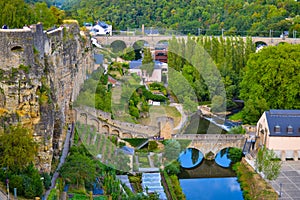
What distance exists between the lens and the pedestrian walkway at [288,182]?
2411 cm

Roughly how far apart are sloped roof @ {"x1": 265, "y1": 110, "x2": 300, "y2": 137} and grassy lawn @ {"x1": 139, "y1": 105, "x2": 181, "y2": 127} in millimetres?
6700

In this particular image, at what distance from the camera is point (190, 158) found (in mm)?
29797

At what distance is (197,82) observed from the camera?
4012cm

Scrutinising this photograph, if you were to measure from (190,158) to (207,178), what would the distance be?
7.91 feet

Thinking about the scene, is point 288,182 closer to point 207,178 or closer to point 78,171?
point 207,178

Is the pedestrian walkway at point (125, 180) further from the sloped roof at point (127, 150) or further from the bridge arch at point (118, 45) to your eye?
the bridge arch at point (118, 45)

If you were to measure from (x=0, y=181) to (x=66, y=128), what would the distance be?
31.4 feet

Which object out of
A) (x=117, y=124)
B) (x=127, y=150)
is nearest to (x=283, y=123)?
Result: (x=127, y=150)

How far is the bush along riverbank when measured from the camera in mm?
23959

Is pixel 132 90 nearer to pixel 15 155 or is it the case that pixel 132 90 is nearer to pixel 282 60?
pixel 282 60

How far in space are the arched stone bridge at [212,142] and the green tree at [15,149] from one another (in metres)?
12.1

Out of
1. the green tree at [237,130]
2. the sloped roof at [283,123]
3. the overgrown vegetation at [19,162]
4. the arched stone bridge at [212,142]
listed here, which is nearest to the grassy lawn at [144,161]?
the arched stone bridge at [212,142]

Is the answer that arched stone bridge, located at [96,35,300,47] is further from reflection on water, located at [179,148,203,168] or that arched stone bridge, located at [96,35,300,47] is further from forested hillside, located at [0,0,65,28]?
reflection on water, located at [179,148,203,168]

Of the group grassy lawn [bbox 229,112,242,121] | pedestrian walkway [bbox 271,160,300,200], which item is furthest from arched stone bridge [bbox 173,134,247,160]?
grassy lawn [bbox 229,112,242,121]
